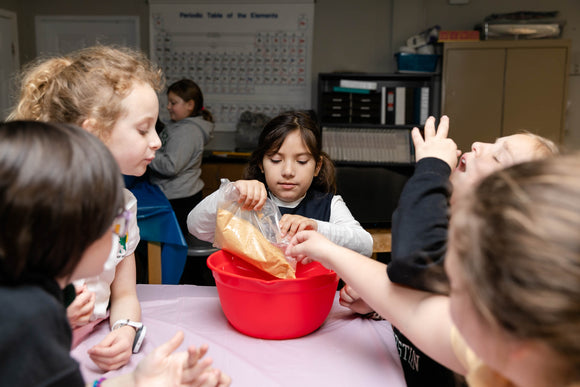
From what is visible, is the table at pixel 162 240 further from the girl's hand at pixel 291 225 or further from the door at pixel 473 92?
the door at pixel 473 92

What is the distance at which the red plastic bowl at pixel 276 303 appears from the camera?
0.94m

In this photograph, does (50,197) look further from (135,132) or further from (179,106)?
(179,106)

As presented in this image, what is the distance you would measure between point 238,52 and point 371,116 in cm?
148

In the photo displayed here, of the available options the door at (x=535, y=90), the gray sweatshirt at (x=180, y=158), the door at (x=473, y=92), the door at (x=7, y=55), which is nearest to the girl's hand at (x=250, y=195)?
the gray sweatshirt at (x=180, y=158)

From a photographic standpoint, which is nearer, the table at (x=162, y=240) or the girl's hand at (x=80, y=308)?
the girl's hand at (x=80, y=308)

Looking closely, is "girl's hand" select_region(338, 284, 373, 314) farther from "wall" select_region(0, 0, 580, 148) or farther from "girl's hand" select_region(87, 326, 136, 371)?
"wall" select_region(0, 0, 580, 148)

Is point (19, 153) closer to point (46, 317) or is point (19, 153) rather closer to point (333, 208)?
point (46, 317)

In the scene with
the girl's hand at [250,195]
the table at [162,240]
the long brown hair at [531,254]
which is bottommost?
the table at [162,240]

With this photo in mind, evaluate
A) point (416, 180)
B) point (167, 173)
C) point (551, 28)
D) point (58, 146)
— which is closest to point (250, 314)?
point (416, 180)

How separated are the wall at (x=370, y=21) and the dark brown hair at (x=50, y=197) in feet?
13.7

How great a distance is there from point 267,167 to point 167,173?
5.13 feet

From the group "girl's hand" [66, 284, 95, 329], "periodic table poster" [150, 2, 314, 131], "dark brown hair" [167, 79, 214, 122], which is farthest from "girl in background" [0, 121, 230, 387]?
"periodic table poster" [150, 2, 314, 131]

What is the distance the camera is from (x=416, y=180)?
801mm

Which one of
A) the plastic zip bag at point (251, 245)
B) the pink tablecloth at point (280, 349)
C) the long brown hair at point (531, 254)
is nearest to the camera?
the long brown hair at point (531, 254)
